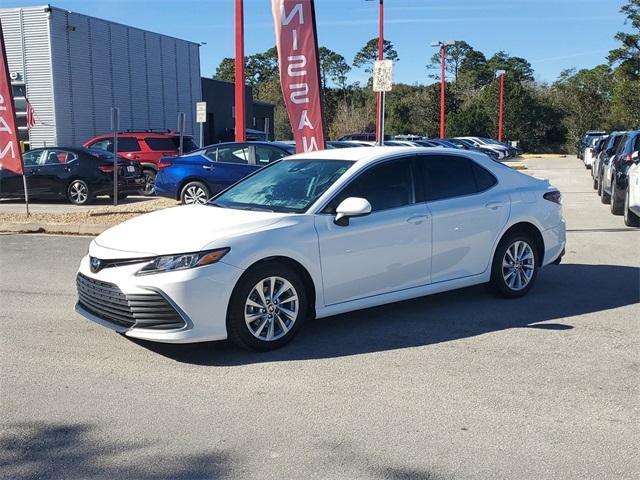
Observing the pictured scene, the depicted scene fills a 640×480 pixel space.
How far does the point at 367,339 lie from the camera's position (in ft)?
19.2

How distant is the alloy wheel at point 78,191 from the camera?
1705 centimetres

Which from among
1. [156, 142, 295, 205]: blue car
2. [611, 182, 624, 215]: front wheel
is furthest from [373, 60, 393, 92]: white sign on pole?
[611, 182, 624, 215]: front wheel

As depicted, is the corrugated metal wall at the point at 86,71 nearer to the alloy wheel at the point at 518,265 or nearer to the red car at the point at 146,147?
the red car at the point at 146,147

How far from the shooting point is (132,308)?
512cm

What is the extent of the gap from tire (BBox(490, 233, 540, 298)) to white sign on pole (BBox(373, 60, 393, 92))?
5.80 m

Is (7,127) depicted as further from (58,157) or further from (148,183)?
(148,183)

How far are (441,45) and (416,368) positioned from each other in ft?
120

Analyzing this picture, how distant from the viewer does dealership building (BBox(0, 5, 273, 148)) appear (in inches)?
1121

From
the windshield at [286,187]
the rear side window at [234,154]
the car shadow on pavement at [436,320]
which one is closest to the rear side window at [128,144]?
the rear side window at [234,154]

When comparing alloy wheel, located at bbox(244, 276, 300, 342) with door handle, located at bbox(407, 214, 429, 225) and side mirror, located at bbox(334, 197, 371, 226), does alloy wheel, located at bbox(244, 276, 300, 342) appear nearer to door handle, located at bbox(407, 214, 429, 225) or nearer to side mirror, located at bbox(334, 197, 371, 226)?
side mirror, located at bbox(334, 197, 371, 226)

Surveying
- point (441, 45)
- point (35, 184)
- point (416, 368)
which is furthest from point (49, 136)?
point (416, 368)

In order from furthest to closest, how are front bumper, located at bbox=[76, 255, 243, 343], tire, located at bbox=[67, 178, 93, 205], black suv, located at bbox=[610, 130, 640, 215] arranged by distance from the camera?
1. tire, located at bbox=[67, 178, 93, 205]
2. black suv, located at bbox=[610, 130, 640, 215]
3. front bumper, located at bbox=[76, 255, 243, 343]

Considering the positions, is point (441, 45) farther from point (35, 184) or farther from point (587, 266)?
point (587, 266)

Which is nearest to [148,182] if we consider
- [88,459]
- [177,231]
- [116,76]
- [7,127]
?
[7,127]
